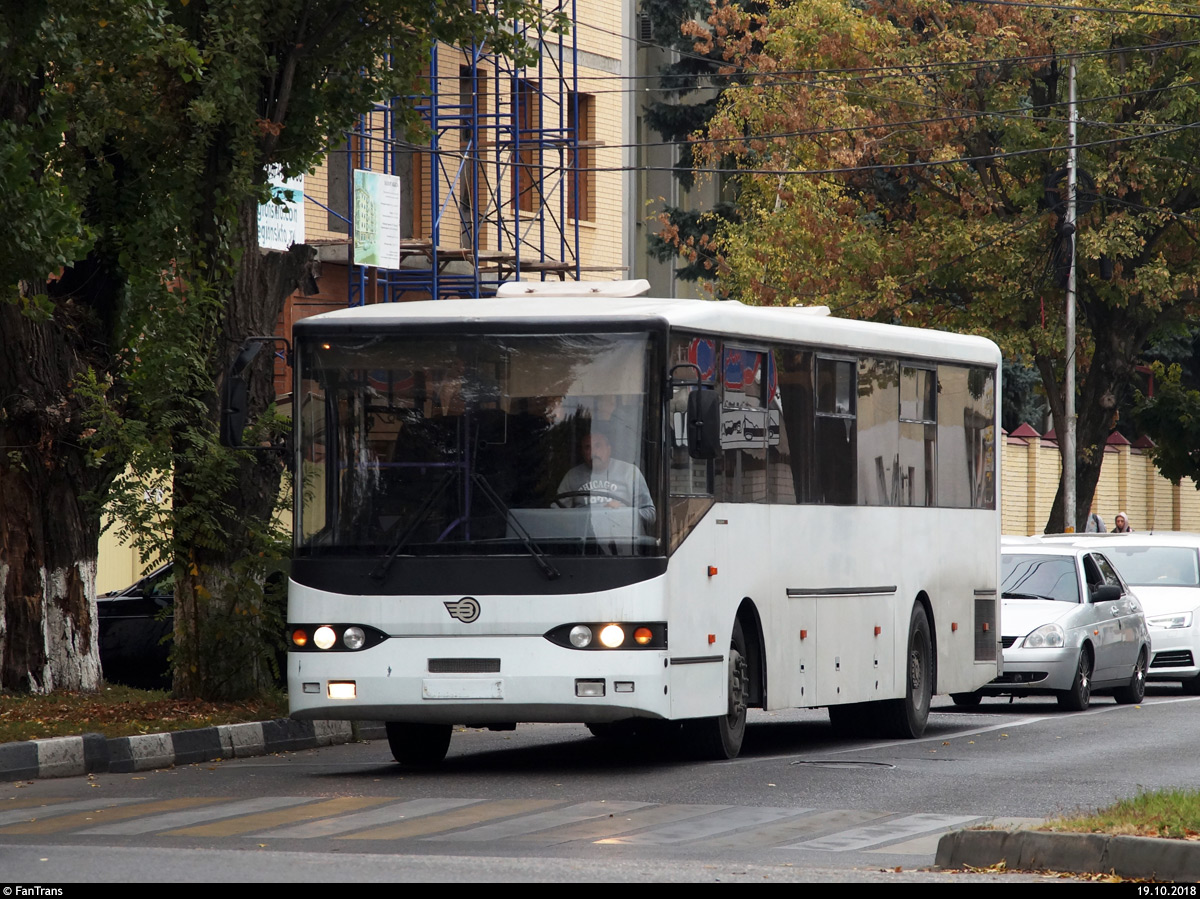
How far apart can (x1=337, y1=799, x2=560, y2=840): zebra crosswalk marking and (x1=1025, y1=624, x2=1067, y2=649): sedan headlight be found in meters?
9.17

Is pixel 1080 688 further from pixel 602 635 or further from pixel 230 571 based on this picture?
pixel 602 635

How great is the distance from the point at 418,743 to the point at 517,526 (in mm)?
2149

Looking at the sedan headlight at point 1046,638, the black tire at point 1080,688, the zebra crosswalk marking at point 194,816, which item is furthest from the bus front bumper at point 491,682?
the black tire at point 1080,688

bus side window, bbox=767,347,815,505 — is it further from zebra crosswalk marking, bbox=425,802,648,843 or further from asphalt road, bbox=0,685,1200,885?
zebra crosswalk marking, bbox=425,802,648,843

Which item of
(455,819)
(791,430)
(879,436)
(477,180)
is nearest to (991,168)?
(477,180)

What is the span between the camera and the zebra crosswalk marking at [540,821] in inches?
404

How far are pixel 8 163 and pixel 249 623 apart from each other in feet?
14.8

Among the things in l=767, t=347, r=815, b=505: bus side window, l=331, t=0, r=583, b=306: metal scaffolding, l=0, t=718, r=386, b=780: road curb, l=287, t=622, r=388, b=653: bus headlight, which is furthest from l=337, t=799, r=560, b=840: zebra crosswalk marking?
l=331, t=0, r=583, b=306: metal scaffolding

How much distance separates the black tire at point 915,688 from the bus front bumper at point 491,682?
4.23m

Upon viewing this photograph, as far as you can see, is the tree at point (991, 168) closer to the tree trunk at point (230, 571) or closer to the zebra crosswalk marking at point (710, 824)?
the tree trunk at point (230, 571)

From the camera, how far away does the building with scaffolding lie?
30.3 meters

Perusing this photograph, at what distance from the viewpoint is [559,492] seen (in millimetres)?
13078

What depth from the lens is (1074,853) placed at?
878 cm

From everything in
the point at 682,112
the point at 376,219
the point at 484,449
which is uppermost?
the point at 682,112
